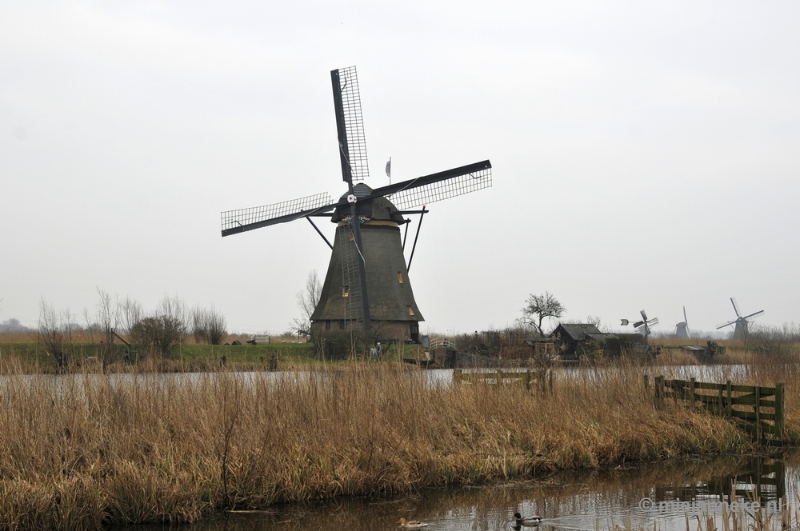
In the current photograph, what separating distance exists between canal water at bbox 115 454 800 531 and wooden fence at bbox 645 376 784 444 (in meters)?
1.71

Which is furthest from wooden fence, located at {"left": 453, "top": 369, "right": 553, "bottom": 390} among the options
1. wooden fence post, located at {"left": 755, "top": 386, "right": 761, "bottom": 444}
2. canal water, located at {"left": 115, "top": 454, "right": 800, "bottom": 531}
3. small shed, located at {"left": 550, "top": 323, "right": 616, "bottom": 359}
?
small shed, located at {"left": 550, "top": 323, "right": 616, "bottom": 359}

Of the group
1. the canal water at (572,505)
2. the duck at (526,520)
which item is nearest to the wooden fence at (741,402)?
the canal water at (572,505)

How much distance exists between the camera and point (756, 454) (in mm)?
11430

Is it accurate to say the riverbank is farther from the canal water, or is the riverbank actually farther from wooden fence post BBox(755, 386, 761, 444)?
wooden fence post BBox(755, 386, 761, 444)

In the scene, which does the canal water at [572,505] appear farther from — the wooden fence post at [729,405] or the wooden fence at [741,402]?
the wooden fence post at [729,405]

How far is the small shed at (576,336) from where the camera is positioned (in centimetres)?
3772

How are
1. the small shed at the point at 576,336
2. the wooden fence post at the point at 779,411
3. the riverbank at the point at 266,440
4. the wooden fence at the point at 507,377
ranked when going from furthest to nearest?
the small shed at the point at 576,336 → the wooden fence post at the point at 779,411 → the wooden fence at the point at 507,377 → the riverbank at the point at 266,440

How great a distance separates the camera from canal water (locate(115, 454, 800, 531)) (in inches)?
285

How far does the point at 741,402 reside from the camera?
39.3 ft

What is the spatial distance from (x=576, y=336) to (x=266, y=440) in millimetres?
32157

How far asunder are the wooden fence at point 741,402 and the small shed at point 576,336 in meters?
24.8

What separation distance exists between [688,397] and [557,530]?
6.05m

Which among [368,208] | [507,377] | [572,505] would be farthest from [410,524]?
[368,208]

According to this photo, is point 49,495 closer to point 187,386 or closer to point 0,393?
point 0,393
